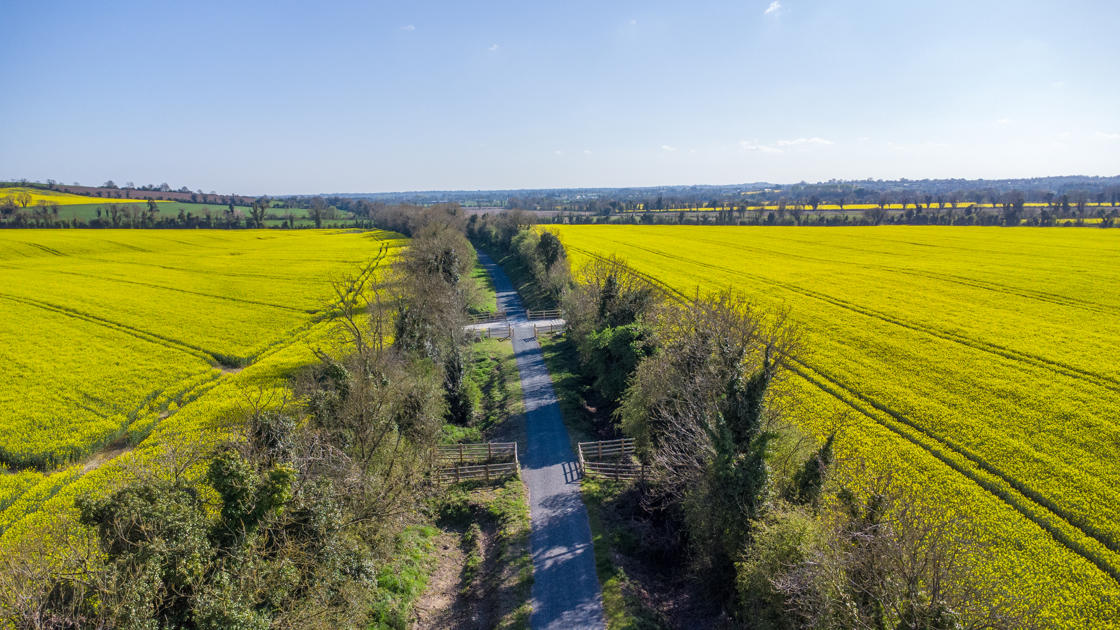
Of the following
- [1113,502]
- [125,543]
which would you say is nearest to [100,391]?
[125,543]

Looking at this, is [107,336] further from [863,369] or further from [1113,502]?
[1113,502]

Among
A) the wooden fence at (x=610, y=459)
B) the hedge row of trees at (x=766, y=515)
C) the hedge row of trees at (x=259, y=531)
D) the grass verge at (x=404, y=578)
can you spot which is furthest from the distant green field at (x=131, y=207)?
the hedge row of trees at (x=766, y=515)

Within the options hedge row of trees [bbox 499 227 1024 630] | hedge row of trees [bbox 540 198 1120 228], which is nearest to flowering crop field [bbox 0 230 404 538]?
hedge row of trees [bbox 499 227 1024 630]

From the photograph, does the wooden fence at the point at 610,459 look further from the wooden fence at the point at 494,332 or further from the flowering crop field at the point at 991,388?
the wooden fence at the point at 494,332

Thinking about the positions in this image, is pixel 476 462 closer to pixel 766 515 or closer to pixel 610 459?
pixel 610 459

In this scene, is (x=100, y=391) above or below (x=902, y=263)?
below

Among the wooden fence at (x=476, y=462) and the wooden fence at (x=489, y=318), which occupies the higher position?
the wooden fence at (x=489, y=318)
